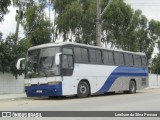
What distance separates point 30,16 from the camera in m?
35.4

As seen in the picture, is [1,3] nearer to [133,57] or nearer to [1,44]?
[1,44]

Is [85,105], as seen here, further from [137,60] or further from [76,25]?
[76,25]

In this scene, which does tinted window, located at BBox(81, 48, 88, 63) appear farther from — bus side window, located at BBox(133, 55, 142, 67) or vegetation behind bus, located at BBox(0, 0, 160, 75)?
bus side window, located at BBox(133, 55, 142, 67)

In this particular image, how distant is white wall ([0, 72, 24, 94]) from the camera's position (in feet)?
90.9

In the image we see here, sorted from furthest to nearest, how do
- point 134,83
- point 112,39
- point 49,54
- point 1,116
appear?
1. point 112,39
2. point 134,83
3. point 49,54
4. point 1,116

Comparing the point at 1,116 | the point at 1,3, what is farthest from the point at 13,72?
the point at 1,116

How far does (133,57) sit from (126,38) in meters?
12.6

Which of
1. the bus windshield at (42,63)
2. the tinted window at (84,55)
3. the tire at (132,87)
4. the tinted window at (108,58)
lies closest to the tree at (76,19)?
the tire at (132,87)

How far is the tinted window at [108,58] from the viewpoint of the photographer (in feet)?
89.9

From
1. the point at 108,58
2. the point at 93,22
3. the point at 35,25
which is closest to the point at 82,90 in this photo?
the point at 108,58

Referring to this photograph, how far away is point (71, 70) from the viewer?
2380cm

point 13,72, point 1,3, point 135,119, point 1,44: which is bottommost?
point 135,119

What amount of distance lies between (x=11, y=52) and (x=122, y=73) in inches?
309

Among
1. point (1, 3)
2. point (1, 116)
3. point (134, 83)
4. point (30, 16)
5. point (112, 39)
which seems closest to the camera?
point (1, 116)
